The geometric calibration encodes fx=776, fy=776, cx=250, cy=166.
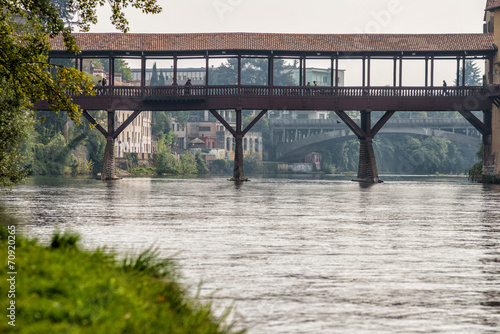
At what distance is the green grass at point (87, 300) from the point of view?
14.4 ft

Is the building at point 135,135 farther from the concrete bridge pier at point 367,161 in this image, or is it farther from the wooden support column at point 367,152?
the wooden support column at point 367,152

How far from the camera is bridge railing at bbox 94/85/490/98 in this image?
45938 mm

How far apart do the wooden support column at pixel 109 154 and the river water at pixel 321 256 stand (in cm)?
2427

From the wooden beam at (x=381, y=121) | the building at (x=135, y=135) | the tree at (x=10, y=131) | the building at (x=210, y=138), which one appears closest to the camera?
the tree at (x=10, y=131)

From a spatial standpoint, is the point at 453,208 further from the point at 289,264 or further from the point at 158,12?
the point at 289,264

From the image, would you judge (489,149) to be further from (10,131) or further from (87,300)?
(87,300)

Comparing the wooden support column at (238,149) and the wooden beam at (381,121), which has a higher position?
the wooden beam at (381,121)

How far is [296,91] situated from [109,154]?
12.1 metres

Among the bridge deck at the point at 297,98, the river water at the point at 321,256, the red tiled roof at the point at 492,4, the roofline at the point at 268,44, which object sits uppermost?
the red tiled roof at the point at 492,4

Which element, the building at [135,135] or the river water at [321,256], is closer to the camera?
the river water at [321,256]

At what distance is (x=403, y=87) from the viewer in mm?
45938

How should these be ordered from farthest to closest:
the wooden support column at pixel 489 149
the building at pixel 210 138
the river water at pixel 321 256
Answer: the building at pixel 210 138 < the wooden support column at pixel 489 149 < the river water at pixel 321 256

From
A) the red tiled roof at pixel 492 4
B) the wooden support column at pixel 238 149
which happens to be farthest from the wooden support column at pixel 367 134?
the red tiled roof at pixel 492 4

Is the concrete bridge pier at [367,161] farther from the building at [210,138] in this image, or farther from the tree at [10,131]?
the building at [210,138]
